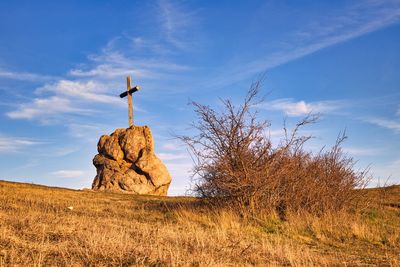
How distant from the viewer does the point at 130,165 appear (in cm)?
2881

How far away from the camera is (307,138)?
1363cm

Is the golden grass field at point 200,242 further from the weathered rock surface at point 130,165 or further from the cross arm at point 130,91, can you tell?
the cross arm at point 130,91

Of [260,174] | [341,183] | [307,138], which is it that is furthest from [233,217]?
[341,183]

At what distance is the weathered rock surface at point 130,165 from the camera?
27359mm

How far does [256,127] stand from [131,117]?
19.3m

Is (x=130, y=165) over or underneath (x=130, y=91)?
underneath

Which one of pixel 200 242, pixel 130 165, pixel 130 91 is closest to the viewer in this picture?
pixel 200 242

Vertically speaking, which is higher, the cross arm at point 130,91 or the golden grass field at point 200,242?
the cross arm at point 130,91

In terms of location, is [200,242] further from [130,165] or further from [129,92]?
[129,92]

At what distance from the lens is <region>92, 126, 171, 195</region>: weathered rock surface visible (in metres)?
27.4

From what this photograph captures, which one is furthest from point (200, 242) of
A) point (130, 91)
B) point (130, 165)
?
point (130, 91)

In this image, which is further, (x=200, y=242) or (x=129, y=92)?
(x=129, y=92)

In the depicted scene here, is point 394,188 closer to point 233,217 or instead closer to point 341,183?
point 341,183

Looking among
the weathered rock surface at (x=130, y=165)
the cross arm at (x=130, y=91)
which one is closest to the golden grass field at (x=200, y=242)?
the weathered rock surface at (x=130, y=165)
